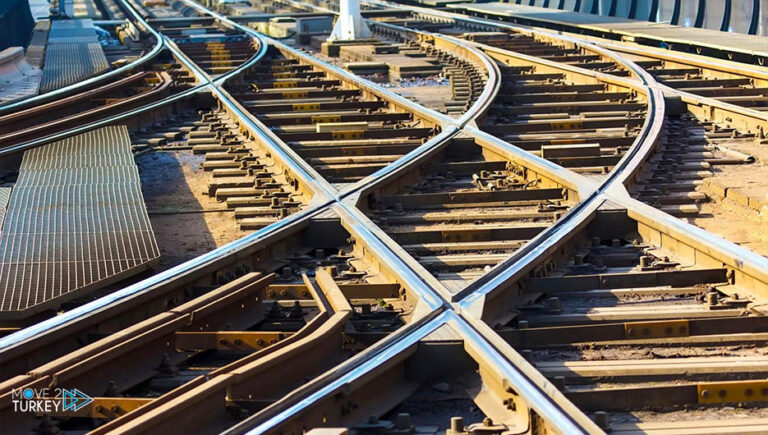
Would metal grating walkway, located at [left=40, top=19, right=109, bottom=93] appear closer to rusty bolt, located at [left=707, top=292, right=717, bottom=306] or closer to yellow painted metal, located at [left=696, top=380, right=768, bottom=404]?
rusty bolt, located at [left=707, top=292, right=717, bottom=306]

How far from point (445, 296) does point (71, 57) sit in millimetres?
19140

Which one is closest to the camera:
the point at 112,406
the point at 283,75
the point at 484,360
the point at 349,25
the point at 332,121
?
the point at 112,406

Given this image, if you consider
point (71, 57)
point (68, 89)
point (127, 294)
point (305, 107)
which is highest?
point (127, 294)

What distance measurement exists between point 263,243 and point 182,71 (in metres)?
13.0

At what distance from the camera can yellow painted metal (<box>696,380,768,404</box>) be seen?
5.67 meters

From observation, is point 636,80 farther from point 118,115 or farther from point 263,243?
point 263,243

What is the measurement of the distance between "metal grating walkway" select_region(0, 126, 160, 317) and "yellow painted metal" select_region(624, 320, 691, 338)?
2987 mm

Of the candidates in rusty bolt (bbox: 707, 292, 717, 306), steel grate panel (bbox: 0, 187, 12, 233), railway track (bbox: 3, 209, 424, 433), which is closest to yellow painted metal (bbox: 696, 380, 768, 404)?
rusty bolt (bbox: 707, 292, 717, 306)

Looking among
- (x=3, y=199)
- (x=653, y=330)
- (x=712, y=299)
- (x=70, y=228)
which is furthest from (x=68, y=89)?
(x=653, y=330)

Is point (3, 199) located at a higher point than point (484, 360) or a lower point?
lower

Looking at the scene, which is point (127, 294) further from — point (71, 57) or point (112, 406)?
point (71, 57)

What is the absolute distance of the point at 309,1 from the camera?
46062mm

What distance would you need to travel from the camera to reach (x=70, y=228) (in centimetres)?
909

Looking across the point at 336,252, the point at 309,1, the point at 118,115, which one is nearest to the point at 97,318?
the point at 336,252
